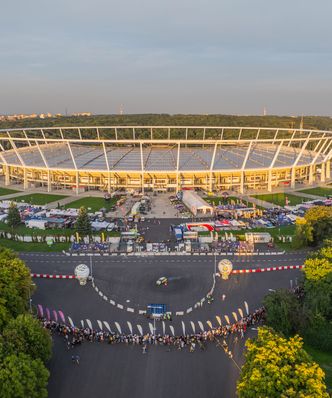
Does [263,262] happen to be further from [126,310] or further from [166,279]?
[126,310]

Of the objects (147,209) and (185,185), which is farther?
(185,185)

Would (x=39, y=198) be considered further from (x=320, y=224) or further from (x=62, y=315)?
(x=320, y=224)

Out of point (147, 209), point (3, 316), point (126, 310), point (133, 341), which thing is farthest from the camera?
point (147, 209)

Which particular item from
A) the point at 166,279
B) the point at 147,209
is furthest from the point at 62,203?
the point at 166,279

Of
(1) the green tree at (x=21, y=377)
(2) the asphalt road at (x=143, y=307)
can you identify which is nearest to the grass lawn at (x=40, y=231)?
(2) the asphalt road at (x=143, y=307)

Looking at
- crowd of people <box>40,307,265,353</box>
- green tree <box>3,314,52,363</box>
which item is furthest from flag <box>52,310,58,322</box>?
green tree <box>3,314,52,363</box>

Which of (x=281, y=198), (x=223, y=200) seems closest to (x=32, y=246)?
(x=223, y=200)

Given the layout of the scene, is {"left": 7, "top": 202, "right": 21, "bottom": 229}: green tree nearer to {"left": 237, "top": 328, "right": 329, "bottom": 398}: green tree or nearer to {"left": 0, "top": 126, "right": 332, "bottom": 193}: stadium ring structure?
{"left": 0, "top": 126, "right": 332, "bottom": 193}: stadium ring structure

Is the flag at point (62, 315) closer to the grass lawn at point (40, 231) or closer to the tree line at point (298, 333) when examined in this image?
the tree line at point (298, 333)
